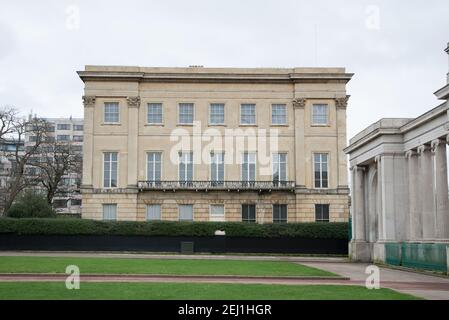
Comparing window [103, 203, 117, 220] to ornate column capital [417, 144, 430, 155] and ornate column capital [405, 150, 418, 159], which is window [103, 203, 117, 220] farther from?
ornate column capital [417, 144, 430, 155]

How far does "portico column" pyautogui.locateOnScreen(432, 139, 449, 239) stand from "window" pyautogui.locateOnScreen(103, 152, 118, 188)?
3448 centimetres

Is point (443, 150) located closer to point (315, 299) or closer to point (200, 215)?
point (315, 299)

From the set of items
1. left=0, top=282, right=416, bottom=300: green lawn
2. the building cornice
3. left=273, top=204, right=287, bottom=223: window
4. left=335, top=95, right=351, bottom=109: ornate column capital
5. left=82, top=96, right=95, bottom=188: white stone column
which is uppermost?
the building cornice

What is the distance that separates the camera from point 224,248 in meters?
54.3

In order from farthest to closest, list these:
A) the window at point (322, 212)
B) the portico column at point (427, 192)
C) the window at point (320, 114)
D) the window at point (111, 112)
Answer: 1. the window at point (320, 114)
2. the window at point (111, 112)
3. the window at point (322, 212)
4. the portico column at point (427, 192)

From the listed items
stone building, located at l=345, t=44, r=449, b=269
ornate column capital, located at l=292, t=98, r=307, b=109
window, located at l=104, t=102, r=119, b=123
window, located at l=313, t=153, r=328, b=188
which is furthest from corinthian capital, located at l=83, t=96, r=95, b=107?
stone building, located at l=345, t=44, r=449, b=269

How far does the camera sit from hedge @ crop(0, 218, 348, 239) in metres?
54.0

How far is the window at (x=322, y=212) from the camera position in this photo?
6050cm

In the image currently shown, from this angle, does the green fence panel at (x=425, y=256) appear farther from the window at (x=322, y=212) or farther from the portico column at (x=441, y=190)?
the window at (x=322, y=212)

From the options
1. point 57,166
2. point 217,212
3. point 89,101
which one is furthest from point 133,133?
point 57,166

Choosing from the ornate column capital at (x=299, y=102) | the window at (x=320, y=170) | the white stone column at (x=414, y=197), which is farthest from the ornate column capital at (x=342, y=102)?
the white stone column at (x=414, y=197)

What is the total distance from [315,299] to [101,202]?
149 ft

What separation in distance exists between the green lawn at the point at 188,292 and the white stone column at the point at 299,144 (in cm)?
3974
